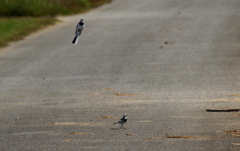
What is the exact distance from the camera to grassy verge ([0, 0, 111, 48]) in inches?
944

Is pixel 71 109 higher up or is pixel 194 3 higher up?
pixel 194 3

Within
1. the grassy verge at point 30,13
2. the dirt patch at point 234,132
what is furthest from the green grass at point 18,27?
the dirt patch at point 234,132

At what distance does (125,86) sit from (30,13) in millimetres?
18377

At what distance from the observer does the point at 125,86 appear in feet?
45.1

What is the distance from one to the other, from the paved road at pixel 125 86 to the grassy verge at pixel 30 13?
3.59 feet

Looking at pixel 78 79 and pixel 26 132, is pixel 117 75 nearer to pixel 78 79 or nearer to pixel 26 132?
pixel 78 79

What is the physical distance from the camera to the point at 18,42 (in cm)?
2197

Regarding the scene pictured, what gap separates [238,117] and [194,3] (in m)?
27.3

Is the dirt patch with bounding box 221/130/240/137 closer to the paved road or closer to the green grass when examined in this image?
the paved road

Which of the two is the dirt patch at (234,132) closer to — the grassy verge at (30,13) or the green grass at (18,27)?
the green grass at (18,27)

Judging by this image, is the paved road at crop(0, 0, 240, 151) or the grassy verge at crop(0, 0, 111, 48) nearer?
the paved road at crop(0, 0, 240, 151)

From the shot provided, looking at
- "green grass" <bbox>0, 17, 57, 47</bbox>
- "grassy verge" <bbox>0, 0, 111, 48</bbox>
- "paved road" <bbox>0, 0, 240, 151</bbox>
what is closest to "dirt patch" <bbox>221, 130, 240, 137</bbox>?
"paved road" <bbox>0, 0, 240, 151</bbox>

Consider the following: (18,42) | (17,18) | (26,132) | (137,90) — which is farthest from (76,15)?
(26,132)

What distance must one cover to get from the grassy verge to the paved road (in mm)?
1095
